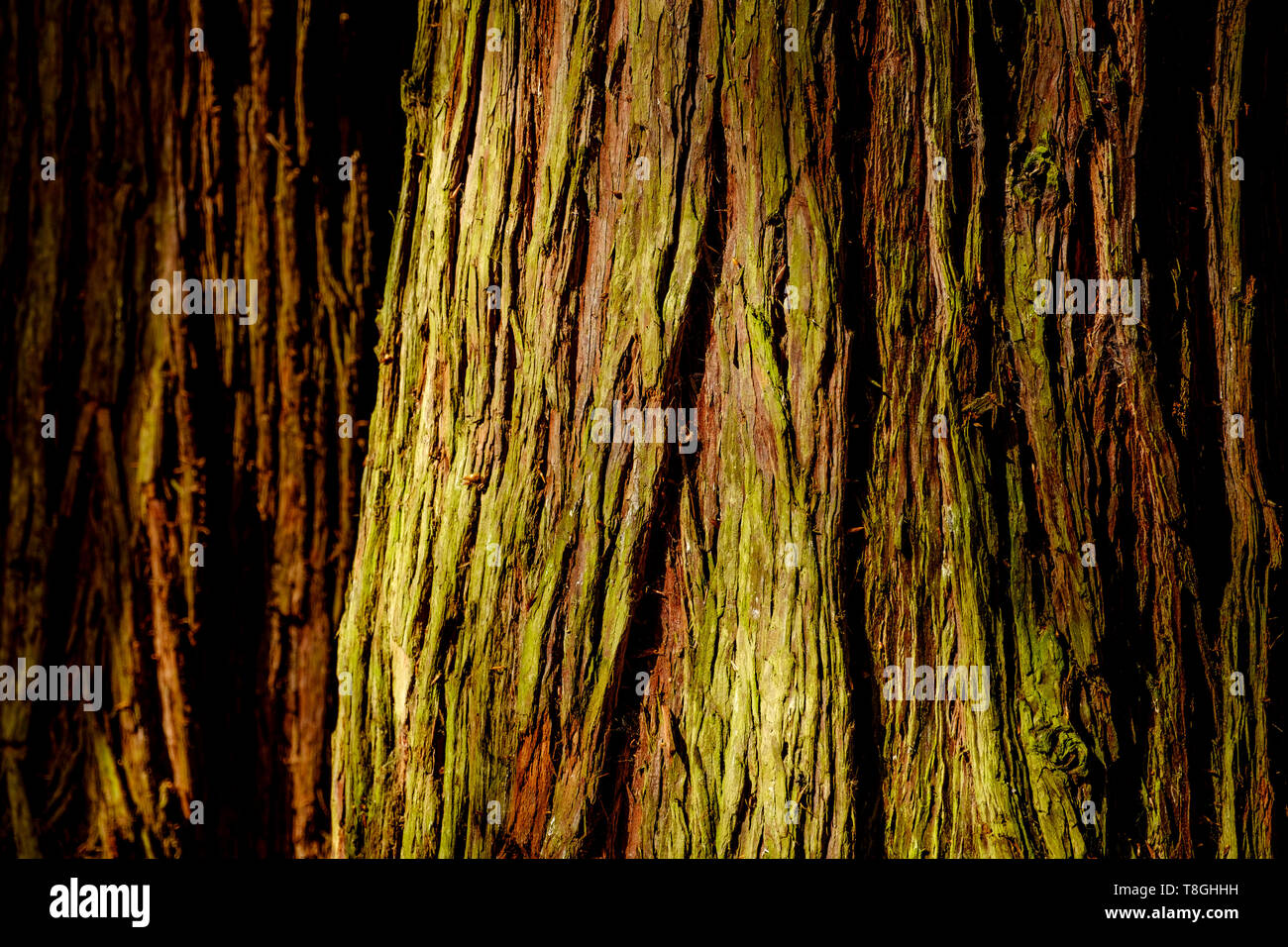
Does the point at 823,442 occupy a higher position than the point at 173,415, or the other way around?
the point at 173,415

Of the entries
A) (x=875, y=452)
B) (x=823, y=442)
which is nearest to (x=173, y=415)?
(x=823, y=442)

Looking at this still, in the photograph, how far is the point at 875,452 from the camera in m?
1.78

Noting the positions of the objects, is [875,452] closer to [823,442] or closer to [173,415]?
[823,442]

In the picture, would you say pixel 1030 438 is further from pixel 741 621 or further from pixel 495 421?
pixel 495 421

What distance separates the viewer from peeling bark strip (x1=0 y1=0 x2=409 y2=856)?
2102 mm

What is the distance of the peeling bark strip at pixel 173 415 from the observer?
82.7 inches

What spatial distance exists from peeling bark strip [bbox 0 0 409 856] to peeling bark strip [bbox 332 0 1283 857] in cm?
61

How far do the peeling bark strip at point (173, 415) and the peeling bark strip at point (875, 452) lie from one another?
0.61 m

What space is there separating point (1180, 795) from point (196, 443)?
7.53 ft

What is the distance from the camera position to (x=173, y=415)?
6.98 ft

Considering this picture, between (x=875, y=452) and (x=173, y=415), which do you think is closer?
(x=875, y=452)

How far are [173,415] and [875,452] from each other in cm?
163

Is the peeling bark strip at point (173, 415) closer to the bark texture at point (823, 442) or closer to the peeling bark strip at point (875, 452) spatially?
the bark texture at point (823, 442)

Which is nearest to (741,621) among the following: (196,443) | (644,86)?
(644,86)
